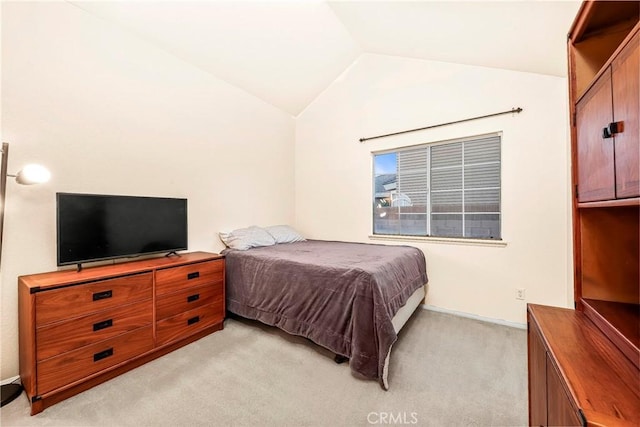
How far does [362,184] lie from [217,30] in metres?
2.34

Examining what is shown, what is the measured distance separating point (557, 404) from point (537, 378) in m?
0.32

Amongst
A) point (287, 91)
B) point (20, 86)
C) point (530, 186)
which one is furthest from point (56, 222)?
point (530, 186)

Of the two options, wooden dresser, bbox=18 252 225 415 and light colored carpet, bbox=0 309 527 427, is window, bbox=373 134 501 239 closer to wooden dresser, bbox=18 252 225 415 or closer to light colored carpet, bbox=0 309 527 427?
light colored carpet, bbox=0 309 527 427

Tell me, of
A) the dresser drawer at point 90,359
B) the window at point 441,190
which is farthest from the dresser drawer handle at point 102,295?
the window at point 441,190

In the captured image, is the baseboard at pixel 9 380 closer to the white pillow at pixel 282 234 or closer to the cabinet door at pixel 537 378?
the white pillow at pixel 282 234

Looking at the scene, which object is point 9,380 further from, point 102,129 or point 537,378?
point 537,378

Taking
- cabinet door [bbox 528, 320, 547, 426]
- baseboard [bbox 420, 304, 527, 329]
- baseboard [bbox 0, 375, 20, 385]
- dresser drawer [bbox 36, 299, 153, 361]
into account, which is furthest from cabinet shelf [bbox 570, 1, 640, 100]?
baseboard [bbox 0, 375, 20, 385]

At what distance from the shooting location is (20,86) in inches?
71.5

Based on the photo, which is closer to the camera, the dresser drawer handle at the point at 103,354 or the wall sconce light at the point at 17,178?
the wall sconce light at the point at 17,178

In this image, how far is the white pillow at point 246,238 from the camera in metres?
2.99

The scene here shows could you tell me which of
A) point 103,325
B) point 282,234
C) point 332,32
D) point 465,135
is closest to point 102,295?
point 103,325

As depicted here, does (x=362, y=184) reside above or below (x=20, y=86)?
below

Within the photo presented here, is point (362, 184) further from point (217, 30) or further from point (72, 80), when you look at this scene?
point (72, 80)

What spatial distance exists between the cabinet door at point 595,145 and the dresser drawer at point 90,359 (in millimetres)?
2653
